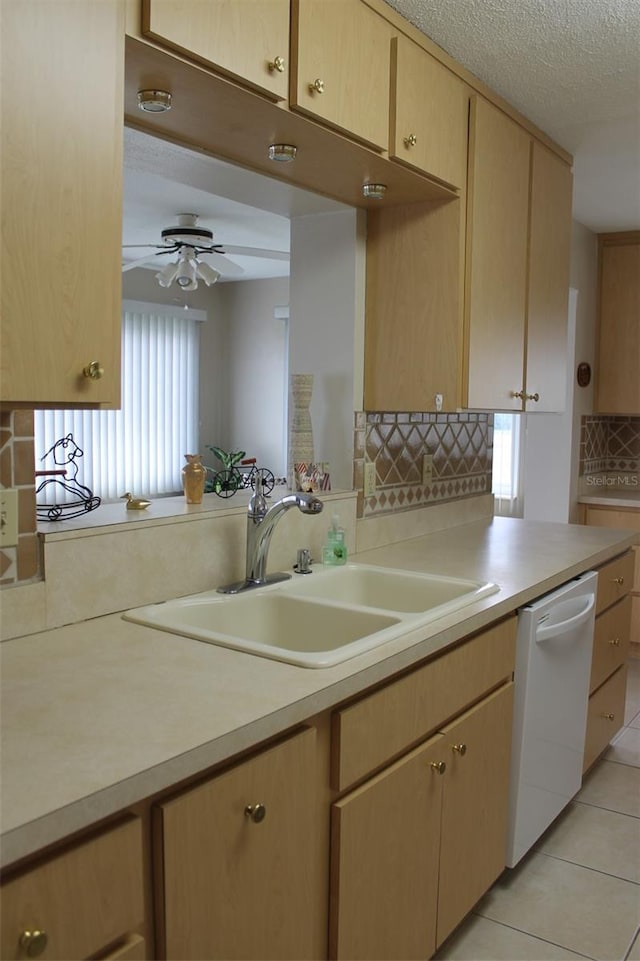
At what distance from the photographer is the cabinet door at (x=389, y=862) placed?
1442 mm

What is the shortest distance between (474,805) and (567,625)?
2.07ft

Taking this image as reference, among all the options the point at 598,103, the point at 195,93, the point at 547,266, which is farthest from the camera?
the point at 547,266

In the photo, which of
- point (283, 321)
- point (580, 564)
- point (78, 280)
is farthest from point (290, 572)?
point (283, 321)

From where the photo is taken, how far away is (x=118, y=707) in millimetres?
1212

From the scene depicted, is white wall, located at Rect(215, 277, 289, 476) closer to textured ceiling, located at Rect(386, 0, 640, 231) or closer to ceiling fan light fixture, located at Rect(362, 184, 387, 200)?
textured ceiling, located at Rect(386, 0, 640, 231)

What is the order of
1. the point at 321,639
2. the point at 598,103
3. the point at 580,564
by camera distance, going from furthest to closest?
the point at 598,103
the point at 580,564
the point at 321,639

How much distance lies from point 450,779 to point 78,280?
129 centimetres

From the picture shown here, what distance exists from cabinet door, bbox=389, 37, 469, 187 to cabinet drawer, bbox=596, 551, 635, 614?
1.40 meters

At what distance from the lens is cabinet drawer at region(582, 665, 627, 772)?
2789 mm

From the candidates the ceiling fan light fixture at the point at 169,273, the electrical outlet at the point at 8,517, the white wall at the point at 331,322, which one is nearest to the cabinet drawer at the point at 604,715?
the white wall at the point at 331,322

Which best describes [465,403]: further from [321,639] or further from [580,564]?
[321,639]

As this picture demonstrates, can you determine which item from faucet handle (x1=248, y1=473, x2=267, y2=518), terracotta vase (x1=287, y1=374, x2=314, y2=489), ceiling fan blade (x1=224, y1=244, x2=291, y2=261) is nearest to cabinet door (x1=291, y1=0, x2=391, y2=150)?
terracotta vase (x1=287, y1=374, x2=314, y2=489)

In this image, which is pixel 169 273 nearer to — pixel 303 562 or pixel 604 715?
pixel 303 562

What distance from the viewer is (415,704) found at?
5.34 feet
